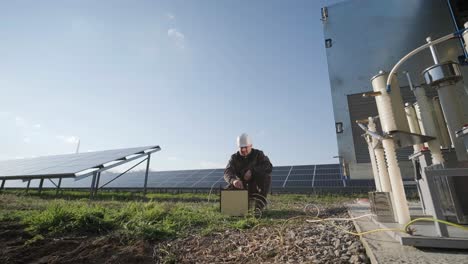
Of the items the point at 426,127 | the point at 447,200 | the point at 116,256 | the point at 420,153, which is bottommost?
the point at 116,256

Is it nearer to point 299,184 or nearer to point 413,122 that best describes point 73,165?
point 299,184

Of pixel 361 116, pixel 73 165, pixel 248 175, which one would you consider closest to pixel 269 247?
pixel 248 175

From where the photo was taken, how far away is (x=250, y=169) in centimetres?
394

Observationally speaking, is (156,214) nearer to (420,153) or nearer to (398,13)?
(420,153)

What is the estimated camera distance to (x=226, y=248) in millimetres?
1744

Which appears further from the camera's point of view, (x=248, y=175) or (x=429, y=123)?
(x=248, y=175)

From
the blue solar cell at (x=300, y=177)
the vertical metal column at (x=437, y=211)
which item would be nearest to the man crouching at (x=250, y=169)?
the vertical metal column at (x=437, y=211)

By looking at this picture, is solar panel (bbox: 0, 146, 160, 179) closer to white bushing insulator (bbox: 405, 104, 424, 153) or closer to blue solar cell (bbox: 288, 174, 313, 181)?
blue solar cell (bbox: 288, 174, 313, 181)

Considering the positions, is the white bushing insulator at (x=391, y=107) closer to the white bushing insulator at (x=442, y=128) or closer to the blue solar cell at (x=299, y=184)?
the white bushing insulator at (x=442, y=128)

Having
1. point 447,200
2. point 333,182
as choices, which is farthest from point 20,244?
point 333,182

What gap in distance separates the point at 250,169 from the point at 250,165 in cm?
8

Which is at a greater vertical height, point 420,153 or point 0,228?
point 420,153

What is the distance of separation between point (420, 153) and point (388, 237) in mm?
1137

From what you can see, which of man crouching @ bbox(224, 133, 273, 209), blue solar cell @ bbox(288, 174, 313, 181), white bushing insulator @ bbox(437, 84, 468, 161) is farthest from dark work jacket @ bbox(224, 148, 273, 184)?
blue solar cell @ bbox(288, 174, 313, 181)
